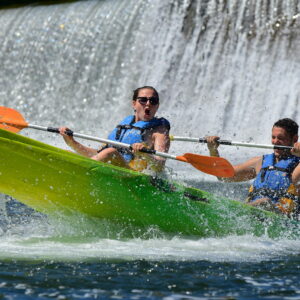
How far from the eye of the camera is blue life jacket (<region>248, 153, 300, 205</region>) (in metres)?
7.27

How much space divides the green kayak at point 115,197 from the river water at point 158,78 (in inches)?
5.5

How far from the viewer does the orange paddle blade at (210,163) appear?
7.20 metres

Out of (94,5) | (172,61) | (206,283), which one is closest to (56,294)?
(206,283)

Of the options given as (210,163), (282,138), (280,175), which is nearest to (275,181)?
(280,175)

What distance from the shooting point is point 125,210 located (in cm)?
691

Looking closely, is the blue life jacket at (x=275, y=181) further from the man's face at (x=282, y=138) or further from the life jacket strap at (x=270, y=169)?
the man's face at (x=282, y=138)

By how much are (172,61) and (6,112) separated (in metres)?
8.21

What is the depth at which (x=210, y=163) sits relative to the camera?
284 inches

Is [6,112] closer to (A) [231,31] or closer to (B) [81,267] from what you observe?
(B) [81,267]

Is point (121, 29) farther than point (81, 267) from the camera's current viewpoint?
Yes

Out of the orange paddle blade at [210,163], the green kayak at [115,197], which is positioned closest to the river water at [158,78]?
the green kayak at [115,197]

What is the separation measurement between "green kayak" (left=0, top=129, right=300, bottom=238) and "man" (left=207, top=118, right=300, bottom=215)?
201 mm

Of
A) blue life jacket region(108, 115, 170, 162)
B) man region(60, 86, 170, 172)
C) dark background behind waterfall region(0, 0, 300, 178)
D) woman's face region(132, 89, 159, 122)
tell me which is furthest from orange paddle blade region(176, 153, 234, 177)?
dark background behind waterfall region(0, 0, 300, 178)

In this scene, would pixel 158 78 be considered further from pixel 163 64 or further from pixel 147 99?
pixel 147 99
